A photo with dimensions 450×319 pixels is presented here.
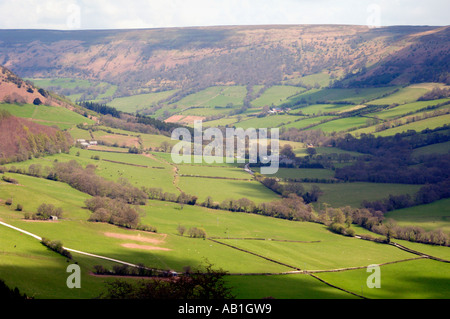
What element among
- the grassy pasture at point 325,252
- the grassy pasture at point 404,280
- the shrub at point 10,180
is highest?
Answer: the shrub at point 10,180

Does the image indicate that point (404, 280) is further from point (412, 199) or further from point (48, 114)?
point (48, 114)

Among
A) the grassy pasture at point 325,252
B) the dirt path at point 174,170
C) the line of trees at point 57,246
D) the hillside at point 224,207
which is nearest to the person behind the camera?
the hillside at point 224,207

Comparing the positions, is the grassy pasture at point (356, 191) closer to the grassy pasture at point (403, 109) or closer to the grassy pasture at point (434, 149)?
the grassy pasture at point (434, 149)

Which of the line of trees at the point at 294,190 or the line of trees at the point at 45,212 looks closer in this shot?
the line of trees at the point at 45,212

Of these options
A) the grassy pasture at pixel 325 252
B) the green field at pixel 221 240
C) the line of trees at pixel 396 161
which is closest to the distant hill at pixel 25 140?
the green field at pixel 221 240

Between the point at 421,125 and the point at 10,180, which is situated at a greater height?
the point at 421,125

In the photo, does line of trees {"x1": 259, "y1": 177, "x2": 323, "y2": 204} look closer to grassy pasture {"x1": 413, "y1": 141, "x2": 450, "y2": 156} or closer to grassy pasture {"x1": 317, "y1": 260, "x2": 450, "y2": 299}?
grassy pasture {"x1": 317, "y1": 260, "x2": 450, "y2": 299}

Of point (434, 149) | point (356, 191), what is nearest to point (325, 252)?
point (356, 191)

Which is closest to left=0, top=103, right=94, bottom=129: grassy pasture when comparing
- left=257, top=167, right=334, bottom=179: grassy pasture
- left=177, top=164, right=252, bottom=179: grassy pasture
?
left=177, top=164, right=252, bottom=179: grassy pasture

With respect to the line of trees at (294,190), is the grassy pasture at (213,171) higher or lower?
higher

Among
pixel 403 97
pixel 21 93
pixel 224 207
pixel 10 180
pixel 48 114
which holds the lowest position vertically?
pixel 224 207
